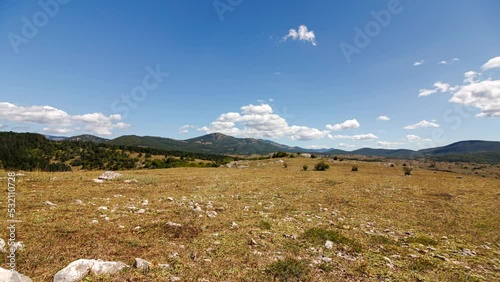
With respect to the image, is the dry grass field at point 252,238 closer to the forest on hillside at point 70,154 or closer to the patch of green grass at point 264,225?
the patch of green grass at point 264,225

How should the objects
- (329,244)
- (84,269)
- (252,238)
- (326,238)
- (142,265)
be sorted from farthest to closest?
(326,238)
(252,238)
(329,244)
(142,265)
(84,269)

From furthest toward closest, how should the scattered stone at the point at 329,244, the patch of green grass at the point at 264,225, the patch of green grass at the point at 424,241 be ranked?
the patch of green grass at the point at 264,225 → the patch of green grass at the point at 424,241 → the scattered stone at the point at 329,244

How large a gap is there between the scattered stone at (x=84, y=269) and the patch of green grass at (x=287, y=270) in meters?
3.88

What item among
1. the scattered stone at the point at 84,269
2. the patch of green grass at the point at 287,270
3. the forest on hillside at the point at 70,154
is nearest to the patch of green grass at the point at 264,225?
the patch of green grass at the point at 287,270

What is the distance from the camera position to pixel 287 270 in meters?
6.36

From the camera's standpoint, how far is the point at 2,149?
98000 mm

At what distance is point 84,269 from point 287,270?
505cm

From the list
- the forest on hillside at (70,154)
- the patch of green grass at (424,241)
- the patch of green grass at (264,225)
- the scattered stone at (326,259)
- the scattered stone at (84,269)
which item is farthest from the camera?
the forest on hillside at (70,154)

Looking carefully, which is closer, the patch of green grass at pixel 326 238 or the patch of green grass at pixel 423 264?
the patch of green grass at pixel 423 264

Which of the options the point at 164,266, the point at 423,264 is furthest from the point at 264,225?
the point at 423,264

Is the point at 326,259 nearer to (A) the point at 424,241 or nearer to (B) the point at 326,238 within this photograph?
(B) the point at 326,238

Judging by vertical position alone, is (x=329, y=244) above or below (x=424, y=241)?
above

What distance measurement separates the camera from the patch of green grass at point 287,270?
611cm

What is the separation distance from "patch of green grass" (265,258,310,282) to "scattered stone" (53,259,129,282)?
3879mm
